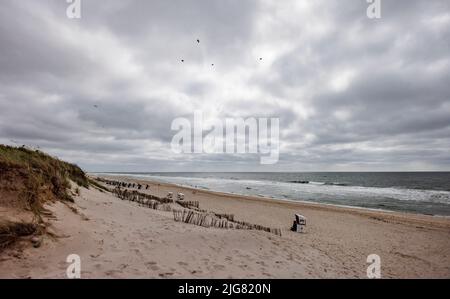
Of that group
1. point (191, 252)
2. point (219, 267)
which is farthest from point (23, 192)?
point (219, 267)

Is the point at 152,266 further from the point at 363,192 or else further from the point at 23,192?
the point at 363,192

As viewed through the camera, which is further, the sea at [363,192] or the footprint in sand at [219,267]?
the sea at [363,192]

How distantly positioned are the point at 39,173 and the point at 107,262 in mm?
5488

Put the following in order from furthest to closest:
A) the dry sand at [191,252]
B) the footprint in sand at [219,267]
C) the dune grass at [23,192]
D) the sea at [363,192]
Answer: the sea at [363,192]
the footprint in sand at [219,267]
the dune grass at [23,192]
the dry sand at [191,252]

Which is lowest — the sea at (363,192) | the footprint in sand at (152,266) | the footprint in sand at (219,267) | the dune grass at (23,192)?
the sea at (363,192)

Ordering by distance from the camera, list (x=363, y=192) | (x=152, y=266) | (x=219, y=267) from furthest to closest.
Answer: (x=363, y=192)
(x=219, y=267)
(x=152, y=266)

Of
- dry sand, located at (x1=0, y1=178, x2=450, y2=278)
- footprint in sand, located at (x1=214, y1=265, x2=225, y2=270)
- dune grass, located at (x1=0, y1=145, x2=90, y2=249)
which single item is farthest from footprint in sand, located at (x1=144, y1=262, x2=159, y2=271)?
dune grass, located at (x1=0, y1=145, x2=90, y2=249)

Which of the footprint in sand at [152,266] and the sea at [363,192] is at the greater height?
the footprint in sand at [152,266]

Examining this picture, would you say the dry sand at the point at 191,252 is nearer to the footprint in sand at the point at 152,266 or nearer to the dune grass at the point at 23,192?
the footprint in sand at the point at 152,266

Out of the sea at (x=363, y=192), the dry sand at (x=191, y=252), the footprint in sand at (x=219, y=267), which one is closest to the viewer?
the dry sand at (x=191, y=252)

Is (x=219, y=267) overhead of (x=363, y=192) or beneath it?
overhead

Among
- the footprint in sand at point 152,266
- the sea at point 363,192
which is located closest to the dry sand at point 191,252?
the footprint in sand at point 152,266

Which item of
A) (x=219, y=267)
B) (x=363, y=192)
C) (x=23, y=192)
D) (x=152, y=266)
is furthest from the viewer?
(x=363, y=192)
